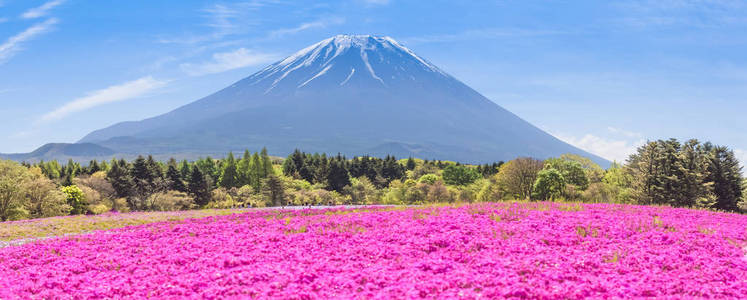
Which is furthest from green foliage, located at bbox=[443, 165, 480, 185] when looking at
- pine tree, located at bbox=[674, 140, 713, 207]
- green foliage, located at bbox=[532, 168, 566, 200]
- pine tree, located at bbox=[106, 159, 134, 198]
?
pine tree, located at bbox=[106, 159, 134, 198]

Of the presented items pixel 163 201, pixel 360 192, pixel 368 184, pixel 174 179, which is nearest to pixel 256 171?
pixel 174 179

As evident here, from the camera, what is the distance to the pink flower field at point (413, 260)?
977 cm

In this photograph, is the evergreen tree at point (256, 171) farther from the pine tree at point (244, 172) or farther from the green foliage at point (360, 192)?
the green foliage at point (360, 192)

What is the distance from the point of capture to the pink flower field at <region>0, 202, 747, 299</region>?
977 cm

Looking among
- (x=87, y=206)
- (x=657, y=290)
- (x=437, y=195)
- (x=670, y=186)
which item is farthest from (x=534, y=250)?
(x=87, y=206)

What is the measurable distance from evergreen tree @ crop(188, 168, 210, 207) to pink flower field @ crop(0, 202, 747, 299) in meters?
74.4

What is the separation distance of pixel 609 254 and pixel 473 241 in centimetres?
368

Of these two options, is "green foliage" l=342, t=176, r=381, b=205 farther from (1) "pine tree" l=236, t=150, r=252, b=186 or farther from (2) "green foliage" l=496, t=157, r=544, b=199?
(2) "green foliage" l=496, t=157, r=544, b=199

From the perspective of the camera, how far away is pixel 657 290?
950 centimetres

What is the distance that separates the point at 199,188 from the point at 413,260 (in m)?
85.6

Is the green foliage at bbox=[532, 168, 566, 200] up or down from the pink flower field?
up

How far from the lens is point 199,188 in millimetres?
90062

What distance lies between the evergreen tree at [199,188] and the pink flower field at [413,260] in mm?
74431

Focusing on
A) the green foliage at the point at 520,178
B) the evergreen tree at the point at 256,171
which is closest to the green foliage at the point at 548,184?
the green foliage at the point at 520,178
